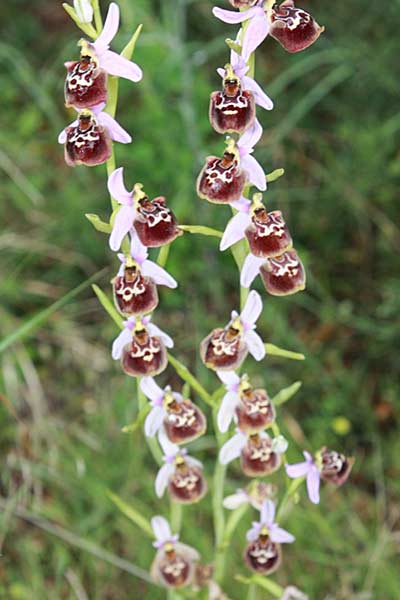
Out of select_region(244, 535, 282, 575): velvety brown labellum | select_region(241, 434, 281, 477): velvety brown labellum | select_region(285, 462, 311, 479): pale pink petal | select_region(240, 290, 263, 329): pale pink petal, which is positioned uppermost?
select_region(240, 290, 263, 329): pale pink petal

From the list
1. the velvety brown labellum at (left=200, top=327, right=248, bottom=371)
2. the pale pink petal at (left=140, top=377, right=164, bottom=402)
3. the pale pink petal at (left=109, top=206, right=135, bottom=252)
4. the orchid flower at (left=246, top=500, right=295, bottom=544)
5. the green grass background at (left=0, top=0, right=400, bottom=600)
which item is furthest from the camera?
the green grass background at (left=0, top=0, right=400, bottom=600)

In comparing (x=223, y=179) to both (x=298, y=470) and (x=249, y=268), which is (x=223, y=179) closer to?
(x=249, y=268)

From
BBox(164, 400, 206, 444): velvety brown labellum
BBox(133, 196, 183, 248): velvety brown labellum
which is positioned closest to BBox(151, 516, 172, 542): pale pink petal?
BBox(164, 400, 206, 444): velvety brown labellum

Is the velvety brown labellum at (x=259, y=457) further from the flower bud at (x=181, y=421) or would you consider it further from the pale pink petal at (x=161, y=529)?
the pale pink petal at (x=161, y=529)

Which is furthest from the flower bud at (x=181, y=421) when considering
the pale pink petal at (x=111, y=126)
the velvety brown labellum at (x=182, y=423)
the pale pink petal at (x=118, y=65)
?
the pale pink petal at (x=118, y=65)

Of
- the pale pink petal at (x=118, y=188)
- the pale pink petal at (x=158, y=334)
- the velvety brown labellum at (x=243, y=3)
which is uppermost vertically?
the velvety brown labellum at (x=243, y=3)

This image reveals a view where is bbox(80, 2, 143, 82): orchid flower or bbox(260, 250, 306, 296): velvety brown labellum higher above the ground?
bbox(80, 2, 143, 82): orchid flower

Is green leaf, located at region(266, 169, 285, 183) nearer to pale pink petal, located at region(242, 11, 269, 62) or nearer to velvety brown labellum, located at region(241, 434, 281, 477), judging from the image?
pale pink petal, located at region(242, 11, 269, 62)
